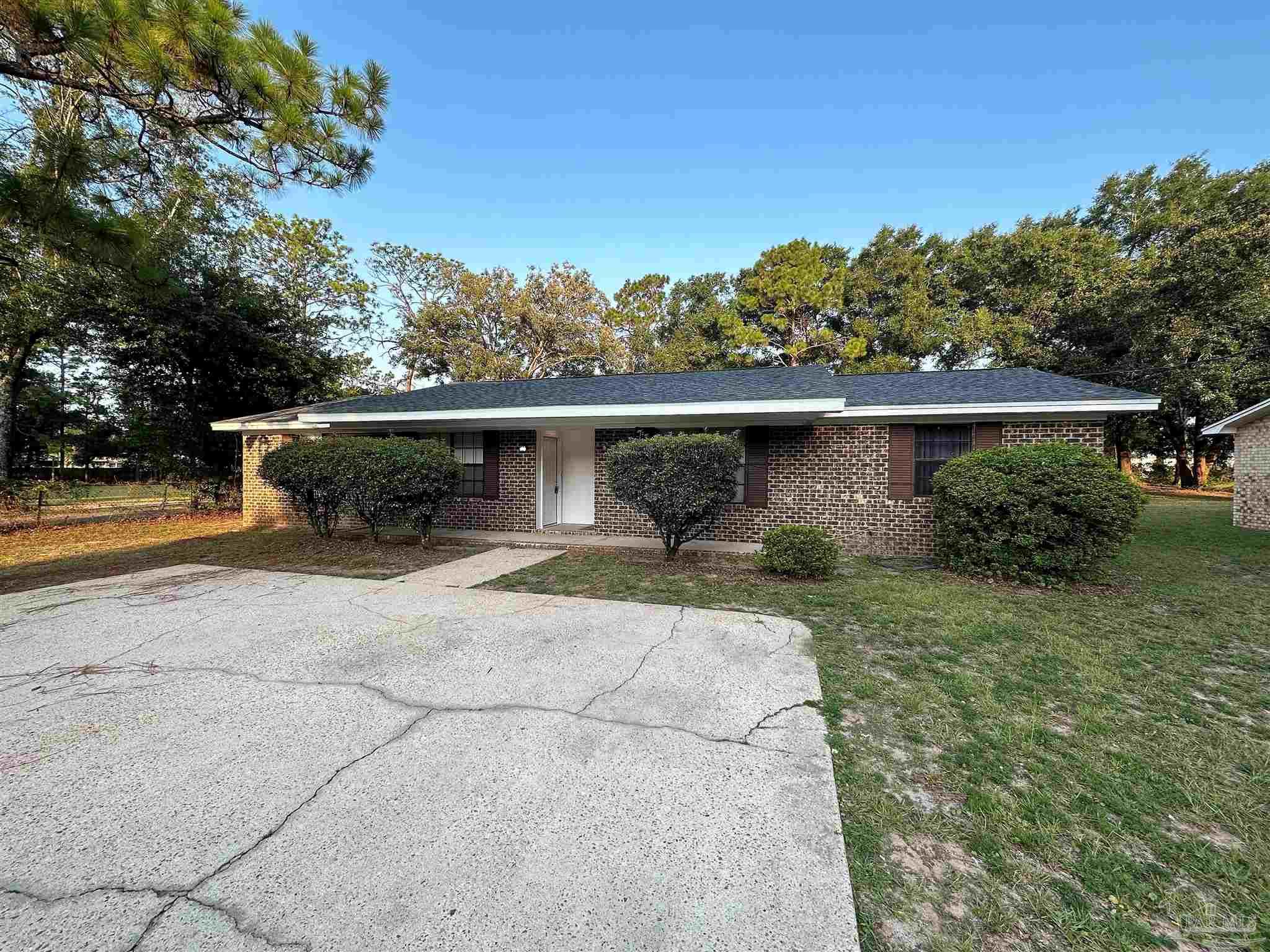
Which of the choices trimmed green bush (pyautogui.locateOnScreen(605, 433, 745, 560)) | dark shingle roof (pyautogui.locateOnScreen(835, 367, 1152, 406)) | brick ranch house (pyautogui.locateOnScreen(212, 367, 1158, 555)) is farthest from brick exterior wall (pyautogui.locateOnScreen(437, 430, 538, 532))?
dark shingle roof (pyautogui.locateOnScreen(835, 367, 1152, 406))

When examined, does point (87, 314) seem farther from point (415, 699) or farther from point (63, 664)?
point (415, 699)

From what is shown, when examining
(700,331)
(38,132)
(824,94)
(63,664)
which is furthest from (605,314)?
(63,664)

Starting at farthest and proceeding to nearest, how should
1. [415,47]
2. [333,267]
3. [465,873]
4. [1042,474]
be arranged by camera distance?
[333,267]
[415,47]
[1042,474]
[465,873]

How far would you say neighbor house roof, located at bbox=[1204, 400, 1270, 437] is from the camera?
1008cm

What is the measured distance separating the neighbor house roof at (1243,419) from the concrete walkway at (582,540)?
11.6 m

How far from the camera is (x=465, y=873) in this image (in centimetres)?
168

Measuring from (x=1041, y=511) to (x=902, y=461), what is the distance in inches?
95.5

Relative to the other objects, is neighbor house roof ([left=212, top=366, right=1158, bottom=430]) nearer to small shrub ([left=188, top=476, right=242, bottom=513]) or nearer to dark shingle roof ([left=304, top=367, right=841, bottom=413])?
dark shingle roof ([left=304, top=367, right=841, bottom=413])

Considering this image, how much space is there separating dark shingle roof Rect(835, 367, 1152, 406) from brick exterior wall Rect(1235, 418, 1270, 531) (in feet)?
18.5

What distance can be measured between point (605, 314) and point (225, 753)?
21953 millimetres

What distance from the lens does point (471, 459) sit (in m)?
10.1

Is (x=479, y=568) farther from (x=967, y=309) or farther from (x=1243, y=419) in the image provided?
(x=967, y=309)

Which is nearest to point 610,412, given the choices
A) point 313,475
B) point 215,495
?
point 313,475

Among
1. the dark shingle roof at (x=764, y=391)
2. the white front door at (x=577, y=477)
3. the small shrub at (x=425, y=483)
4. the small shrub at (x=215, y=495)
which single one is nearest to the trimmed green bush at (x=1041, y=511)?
the dark shingle roof at (x=764, y=391)
